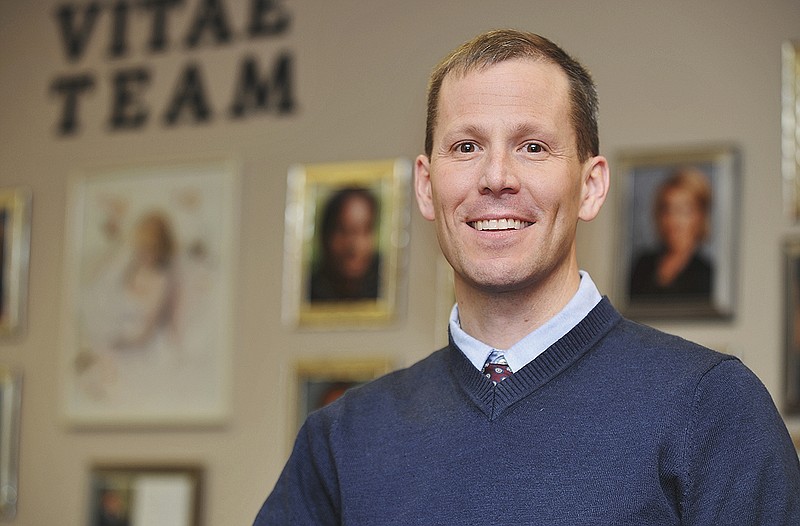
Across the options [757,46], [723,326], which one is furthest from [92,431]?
[757,46]

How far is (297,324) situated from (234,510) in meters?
0.78

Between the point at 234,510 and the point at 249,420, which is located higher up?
the point at 249,420

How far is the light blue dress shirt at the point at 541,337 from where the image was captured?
1961 millimetres

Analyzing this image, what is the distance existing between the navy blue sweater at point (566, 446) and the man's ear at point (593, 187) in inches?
6.1

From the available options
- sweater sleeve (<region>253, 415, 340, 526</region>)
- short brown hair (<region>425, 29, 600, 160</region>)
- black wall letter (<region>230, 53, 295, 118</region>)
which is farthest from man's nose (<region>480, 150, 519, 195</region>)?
black wall letter (<region>230, 53, 295, 118</region>)

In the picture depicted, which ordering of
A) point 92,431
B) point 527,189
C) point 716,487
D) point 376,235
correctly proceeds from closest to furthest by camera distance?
1. point 716,487
2. point 527,189
3. point 376,235
4. point 92,431

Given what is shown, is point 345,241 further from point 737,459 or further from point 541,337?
point 737,459

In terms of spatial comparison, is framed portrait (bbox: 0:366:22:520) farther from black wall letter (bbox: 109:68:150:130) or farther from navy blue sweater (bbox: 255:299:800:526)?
navy blue sweater (bbox: 255:299:800:526)

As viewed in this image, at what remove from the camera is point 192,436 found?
5.07 metres

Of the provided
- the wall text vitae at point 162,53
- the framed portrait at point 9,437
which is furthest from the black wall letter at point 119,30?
the framed portrait at point 9,437

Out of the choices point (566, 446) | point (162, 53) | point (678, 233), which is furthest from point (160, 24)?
point (566, 446)

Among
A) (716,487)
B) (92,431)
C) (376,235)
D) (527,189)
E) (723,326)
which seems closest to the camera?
(716,487)

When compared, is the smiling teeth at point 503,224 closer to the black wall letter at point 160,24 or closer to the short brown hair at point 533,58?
the short brown hair at point 533,58

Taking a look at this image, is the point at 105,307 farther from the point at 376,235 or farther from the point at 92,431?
the point at 376,235
